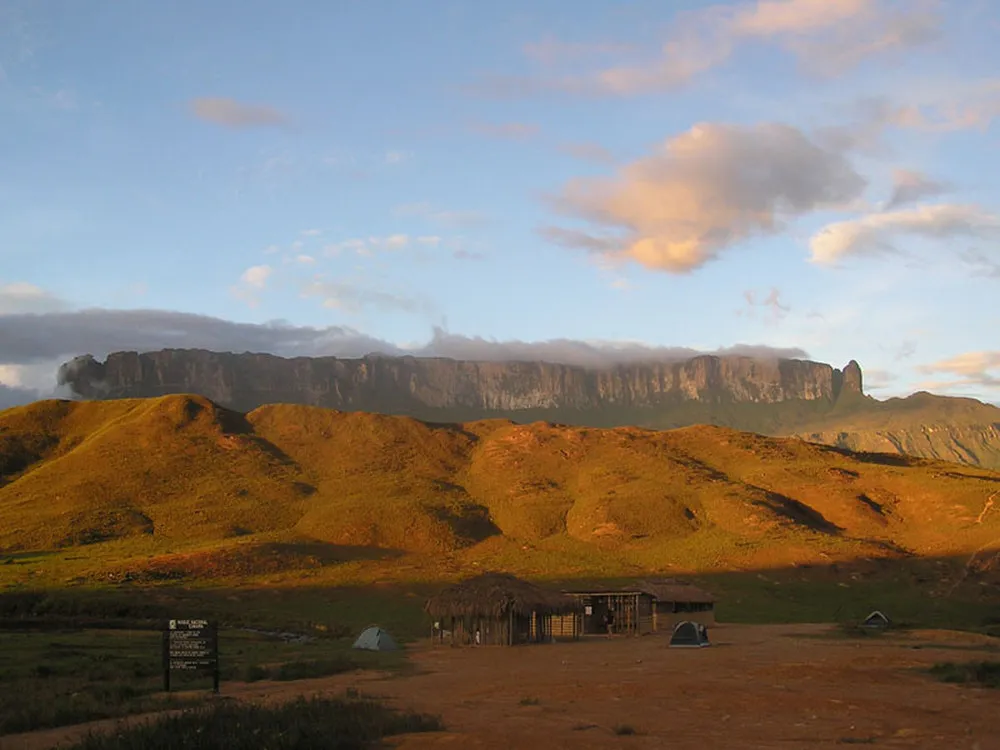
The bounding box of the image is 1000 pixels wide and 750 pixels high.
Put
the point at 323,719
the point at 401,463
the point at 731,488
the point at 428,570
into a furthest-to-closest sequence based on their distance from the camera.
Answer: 1. the point at 401,463
2. the point at 731,488
3. the point at 428,570
4. the point at 323,719

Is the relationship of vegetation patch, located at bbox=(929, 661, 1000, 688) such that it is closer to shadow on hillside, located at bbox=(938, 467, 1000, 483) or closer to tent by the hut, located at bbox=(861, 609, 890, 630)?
tent by the hut, located at bbox=(861, 609, 890, 630)

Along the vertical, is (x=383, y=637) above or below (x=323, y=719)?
below

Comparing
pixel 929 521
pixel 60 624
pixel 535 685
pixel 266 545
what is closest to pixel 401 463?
pixel 266 545

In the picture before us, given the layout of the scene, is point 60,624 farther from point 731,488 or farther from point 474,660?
point 731,488

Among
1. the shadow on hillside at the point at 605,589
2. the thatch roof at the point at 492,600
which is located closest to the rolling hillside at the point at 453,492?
the shadow on hillside at the point at 605,589

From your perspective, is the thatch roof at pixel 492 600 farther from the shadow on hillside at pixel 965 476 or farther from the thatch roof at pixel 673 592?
the shadow on hillside at pixel 965 476

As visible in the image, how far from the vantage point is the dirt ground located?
15.1 meters

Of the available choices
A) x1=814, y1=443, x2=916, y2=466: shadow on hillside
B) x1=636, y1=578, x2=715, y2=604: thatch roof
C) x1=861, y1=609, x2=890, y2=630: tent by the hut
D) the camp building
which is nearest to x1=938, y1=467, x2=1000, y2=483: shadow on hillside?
x1=814, y1=443, x2=916, y2=466: shadow on hillside

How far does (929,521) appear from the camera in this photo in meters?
85.0

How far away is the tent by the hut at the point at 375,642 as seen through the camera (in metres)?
38.7

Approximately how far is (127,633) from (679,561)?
152ft

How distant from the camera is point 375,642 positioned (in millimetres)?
38781

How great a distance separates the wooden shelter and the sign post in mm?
24281

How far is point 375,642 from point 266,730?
26870 mm
